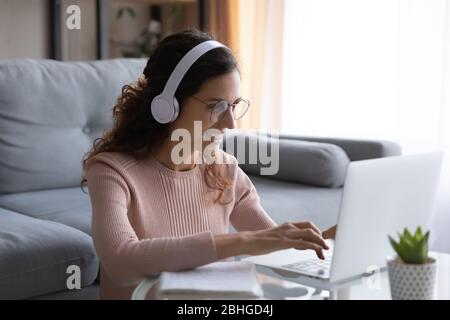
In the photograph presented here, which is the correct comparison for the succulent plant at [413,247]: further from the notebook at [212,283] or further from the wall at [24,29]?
the wall at [24,29]

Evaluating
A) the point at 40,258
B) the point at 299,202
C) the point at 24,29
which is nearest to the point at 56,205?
the point at 40,258

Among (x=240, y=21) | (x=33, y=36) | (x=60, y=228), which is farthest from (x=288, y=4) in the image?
(x=60, y=228)

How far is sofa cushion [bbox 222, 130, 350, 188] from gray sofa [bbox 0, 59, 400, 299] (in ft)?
0.08

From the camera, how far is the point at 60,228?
1.66 meters

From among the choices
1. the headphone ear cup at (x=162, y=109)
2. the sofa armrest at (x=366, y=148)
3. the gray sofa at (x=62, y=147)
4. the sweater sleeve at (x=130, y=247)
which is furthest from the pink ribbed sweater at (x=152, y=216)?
the sofa armrest at (x=366, y=148)

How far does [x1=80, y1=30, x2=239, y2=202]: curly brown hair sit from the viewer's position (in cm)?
124

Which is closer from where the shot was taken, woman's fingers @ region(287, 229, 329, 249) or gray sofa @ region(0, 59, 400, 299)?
woman's fingers @ region(287, 229, 329, 249)

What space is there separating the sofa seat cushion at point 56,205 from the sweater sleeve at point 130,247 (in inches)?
26.2

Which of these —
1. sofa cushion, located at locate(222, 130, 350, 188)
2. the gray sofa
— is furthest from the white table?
sofa cushion, located at locate(222, 130, 350, 188)

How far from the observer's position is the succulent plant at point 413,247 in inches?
35.2

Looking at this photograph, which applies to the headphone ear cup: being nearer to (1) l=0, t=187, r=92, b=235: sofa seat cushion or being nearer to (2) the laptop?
(2) the laptop

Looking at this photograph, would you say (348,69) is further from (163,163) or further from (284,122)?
(163,163)

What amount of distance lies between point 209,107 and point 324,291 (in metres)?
0.41

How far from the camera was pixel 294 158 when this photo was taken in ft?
7.70
